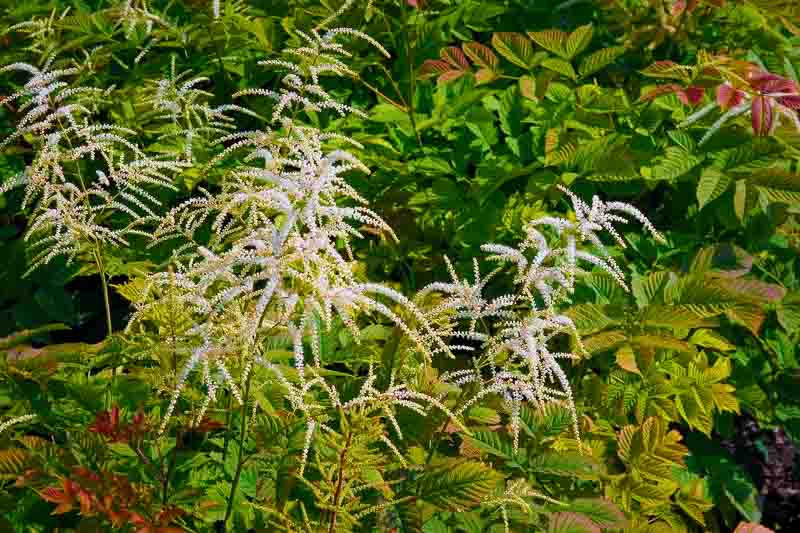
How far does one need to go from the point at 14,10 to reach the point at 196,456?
72.8 inches

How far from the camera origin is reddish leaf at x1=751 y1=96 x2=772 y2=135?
8.25 feet

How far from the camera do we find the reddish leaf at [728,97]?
256 centimetres

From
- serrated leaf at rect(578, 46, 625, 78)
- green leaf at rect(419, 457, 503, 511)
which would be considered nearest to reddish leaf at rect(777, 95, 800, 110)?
serrated leaf at rect(578, 46, 625, 78)

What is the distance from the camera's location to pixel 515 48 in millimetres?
2941

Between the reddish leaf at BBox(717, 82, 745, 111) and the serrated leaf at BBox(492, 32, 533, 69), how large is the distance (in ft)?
1.93

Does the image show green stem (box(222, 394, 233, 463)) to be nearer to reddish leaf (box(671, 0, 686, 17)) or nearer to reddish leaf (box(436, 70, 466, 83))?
reddish leaf (box(436, 70, 466, 83))

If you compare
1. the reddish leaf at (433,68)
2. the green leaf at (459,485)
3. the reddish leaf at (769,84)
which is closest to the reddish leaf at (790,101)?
the reddish leaf at (769,84)

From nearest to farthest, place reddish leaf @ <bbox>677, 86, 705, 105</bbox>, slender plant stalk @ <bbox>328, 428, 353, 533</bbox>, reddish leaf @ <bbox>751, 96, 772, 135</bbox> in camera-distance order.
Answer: slender plant stalk @ <bbox>328, 428, 353, 533</bbox>, reddish leaf @ <bbox>751, 96, 772, 135</bbox>, reddish leaf @ <bbox>677, 86, 705, 105</bbox>

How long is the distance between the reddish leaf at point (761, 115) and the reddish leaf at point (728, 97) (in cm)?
4

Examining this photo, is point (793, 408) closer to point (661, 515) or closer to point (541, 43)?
point (661, 515)

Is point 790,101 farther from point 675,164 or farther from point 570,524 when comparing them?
point 570,524

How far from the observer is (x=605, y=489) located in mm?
2252

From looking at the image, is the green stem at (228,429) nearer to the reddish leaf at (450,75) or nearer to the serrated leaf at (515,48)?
the reddish leaf at (450,75)

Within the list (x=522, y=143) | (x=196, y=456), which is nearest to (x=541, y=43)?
(x=522, y=143)
